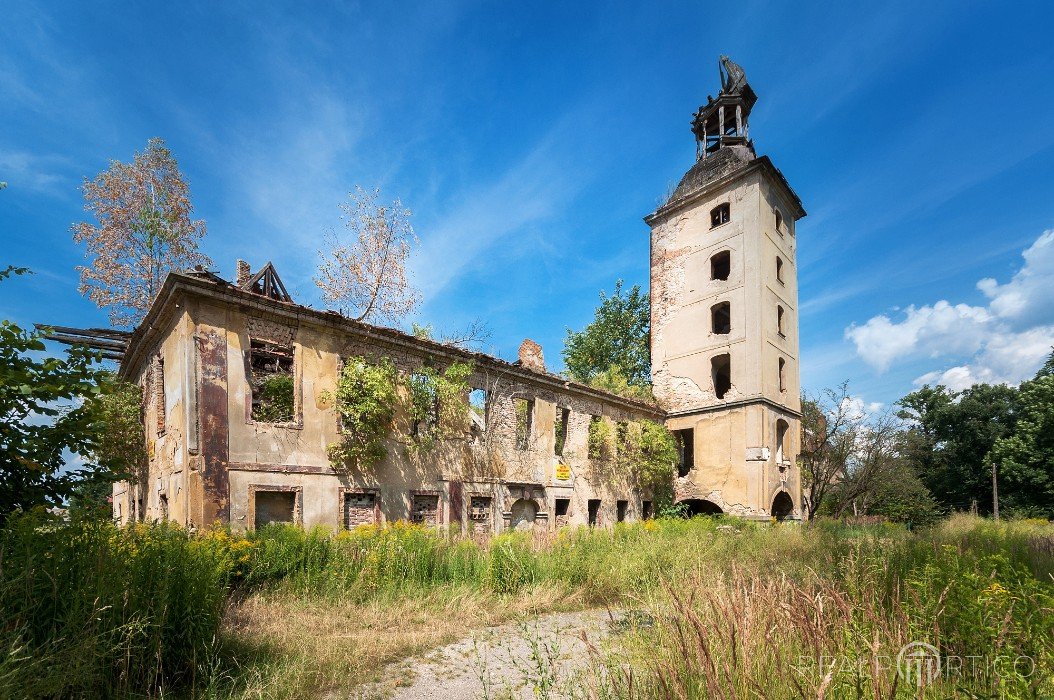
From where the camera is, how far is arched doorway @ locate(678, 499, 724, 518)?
810 inches

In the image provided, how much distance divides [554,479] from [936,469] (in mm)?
31056

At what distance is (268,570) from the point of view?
25.9ft

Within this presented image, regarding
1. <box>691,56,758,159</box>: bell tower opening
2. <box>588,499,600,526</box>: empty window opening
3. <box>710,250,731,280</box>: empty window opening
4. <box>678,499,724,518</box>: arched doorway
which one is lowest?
<box>678,499,724,518</box>: arched doorway

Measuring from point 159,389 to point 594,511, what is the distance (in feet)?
44.7

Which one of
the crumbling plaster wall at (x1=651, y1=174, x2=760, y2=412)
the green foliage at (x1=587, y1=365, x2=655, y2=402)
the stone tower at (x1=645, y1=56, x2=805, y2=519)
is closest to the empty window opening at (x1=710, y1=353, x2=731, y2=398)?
the stone tower at (x1=645, y1=56, x2=805, y2=519)

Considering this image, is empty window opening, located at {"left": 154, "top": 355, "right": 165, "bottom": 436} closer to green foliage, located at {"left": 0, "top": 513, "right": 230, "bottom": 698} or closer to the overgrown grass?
the overgrown grass

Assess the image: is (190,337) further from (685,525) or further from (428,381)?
(685,525)

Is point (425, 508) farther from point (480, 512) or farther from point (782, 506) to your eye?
point (782, 506)

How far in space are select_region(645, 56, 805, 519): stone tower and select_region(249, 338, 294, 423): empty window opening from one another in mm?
15430

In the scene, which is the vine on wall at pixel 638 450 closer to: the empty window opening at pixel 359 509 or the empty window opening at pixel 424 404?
the empty window opening at pixel 424 404

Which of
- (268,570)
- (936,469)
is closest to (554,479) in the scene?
(268,570)

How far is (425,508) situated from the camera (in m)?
13.2

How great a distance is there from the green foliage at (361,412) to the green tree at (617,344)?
19.2 metres

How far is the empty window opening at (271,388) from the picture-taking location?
1118 cm
